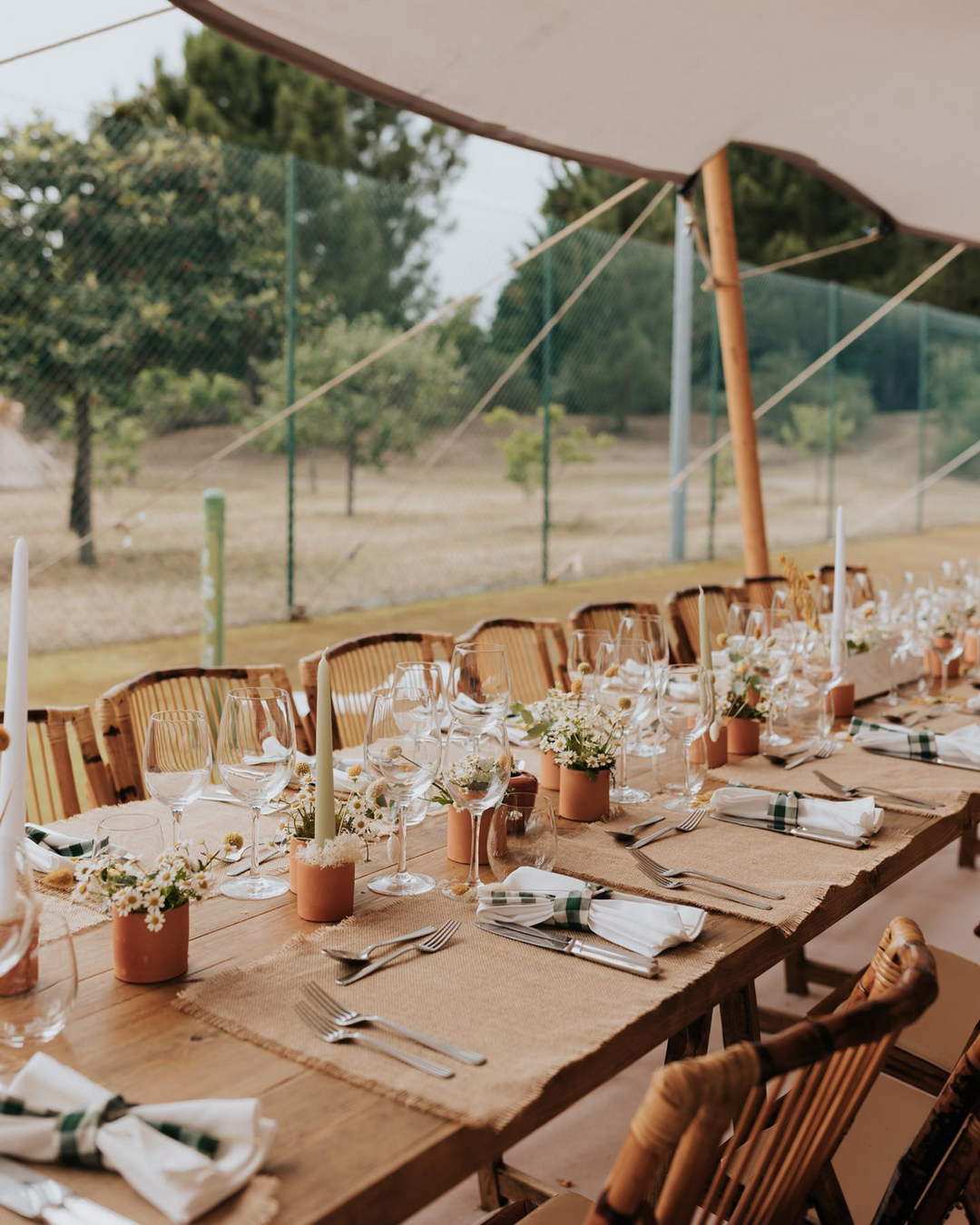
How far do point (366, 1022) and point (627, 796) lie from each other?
2.98 feet

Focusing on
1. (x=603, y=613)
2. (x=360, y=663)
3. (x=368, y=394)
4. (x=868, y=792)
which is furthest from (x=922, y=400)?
(x=868, y=792)

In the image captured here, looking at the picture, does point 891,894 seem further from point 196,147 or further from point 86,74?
point 86,74

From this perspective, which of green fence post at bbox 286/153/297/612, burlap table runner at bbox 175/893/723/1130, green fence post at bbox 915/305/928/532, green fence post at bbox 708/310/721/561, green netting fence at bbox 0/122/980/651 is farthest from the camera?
green fence post at bbox 915/305/928/532

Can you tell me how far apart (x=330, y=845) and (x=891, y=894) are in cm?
262

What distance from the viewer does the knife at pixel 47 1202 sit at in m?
0.92

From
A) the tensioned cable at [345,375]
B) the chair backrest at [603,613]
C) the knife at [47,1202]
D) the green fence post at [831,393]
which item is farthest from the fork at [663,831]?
the green fence post at [831,393]

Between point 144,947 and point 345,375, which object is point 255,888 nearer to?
point 144,947

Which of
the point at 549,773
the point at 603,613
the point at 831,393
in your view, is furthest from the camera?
the point at 831,393

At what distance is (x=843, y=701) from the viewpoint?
273cm

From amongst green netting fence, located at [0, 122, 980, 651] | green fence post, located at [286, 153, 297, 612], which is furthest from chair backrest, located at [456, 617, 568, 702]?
green fence post, located at [286, 153, 297, 612]

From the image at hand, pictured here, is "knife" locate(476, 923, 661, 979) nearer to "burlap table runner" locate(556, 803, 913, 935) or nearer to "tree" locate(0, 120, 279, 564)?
"burlap table runner" locate(556, 803, 913, 935)

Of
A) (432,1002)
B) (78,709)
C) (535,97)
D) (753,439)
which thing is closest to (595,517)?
(753,439)

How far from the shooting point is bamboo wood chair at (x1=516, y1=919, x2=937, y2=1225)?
3.04 ft

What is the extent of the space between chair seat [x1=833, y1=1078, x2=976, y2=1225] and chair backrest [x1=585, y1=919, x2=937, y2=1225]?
32 centimetres
